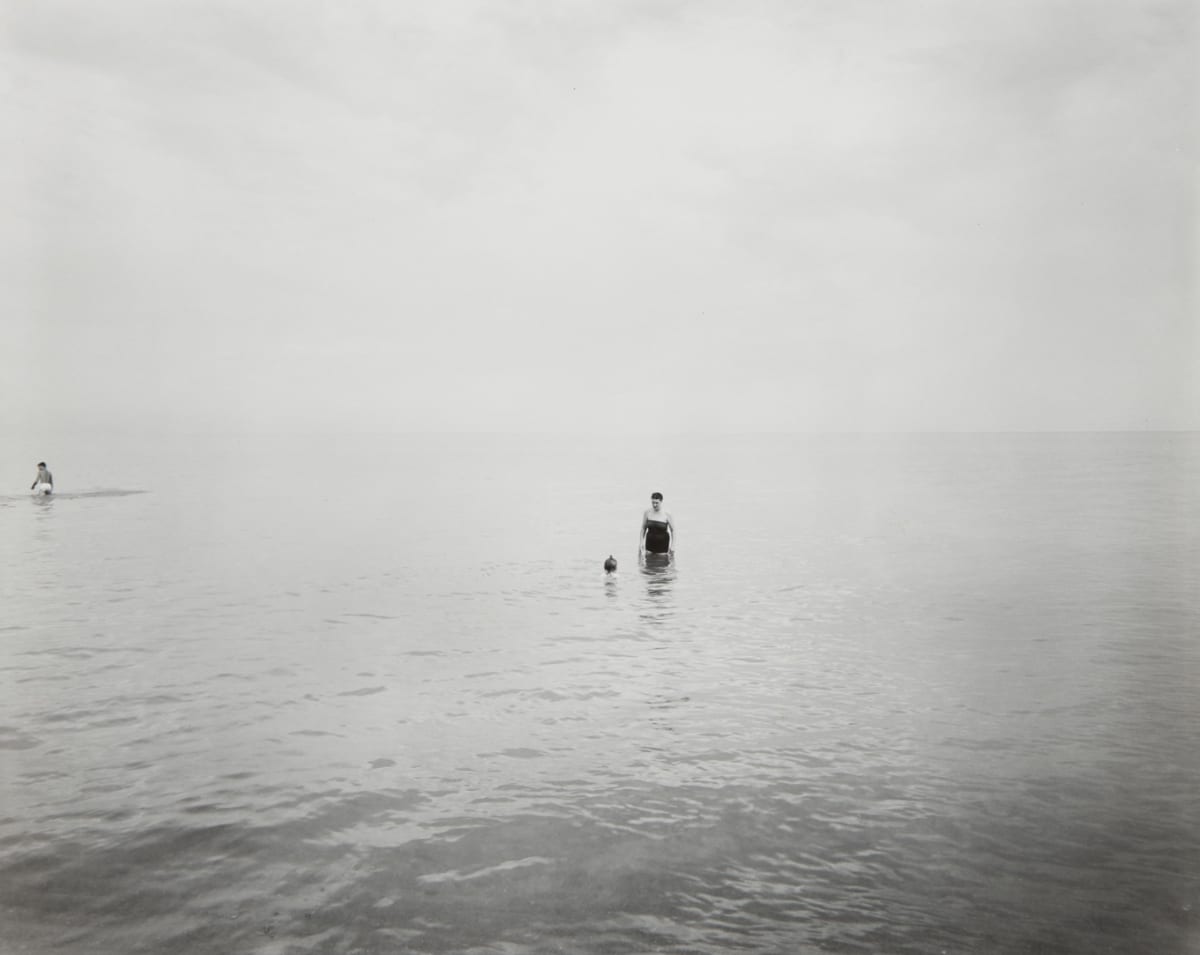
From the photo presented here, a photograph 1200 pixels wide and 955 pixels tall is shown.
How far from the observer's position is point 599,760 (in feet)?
45.3

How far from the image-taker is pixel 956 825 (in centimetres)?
1143

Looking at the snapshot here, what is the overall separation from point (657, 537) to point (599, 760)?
72.1 feet

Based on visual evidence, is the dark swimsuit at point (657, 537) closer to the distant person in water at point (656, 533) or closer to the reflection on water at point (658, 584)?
the distant person in water at point (656, 533)

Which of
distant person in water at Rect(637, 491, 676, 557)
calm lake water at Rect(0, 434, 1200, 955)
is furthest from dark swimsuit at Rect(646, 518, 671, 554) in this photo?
calm lake water at Rect(0, 434, 1200, 955)

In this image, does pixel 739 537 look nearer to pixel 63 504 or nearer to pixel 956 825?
pixel 956 825

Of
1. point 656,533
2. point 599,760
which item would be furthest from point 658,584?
point 599,760

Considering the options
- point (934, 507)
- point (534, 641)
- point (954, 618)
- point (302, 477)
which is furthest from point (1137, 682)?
point (302, 477)

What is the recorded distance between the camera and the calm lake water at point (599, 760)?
927 cm

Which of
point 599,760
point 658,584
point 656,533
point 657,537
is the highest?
point 656,533

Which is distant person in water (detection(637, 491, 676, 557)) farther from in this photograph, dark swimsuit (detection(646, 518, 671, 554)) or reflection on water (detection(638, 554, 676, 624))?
reflection on water (detection(638, 554, 676, 624))

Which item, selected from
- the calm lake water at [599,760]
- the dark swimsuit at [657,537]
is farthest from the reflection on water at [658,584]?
the dark swimsuit at [657,537]

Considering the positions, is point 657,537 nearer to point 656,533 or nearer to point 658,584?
point 656,533

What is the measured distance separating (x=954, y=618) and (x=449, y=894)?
20567 millimetres

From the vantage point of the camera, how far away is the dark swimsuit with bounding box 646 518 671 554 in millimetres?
35031
